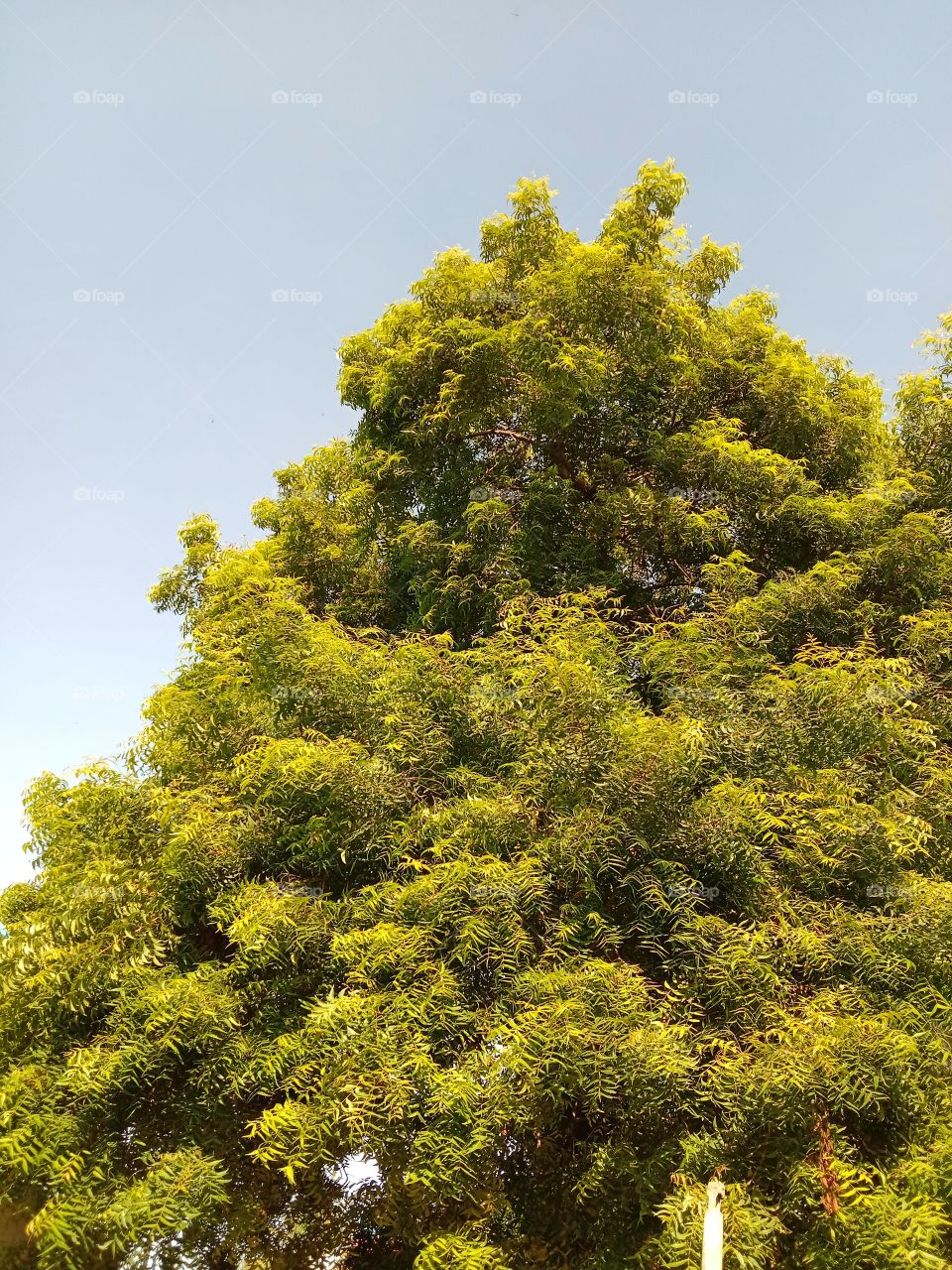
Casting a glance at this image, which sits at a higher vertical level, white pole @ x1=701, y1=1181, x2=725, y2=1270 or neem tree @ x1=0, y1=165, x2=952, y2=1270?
neem tree @ x1=0, y1=165, x2=952, y2=1270

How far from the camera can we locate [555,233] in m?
8.79

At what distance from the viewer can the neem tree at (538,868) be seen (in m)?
4.72

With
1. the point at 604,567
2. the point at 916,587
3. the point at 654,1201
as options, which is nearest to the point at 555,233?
the point at 604,567

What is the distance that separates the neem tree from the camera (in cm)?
472

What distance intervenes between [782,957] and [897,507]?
432 centimetres

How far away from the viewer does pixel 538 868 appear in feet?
17.8

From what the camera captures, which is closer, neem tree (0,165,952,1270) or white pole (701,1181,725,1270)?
white pole (701,1181,725,1270)

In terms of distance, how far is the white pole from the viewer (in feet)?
12.8

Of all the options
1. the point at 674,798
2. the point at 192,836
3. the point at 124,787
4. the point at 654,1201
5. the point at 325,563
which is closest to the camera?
the point at 654,1201

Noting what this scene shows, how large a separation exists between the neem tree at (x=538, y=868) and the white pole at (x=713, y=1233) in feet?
1.82

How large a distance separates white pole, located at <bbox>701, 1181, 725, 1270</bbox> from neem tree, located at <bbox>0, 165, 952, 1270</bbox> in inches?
21.8

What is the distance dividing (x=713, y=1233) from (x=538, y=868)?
2052 mm

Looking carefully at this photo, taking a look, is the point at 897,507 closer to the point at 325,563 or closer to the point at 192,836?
the point at 325,563

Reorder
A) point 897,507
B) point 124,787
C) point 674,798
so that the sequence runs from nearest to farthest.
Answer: point 674,798 < point 124,787 < point 897,507
